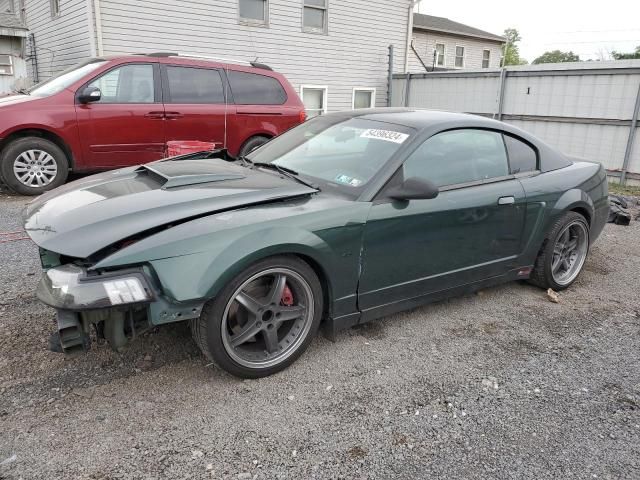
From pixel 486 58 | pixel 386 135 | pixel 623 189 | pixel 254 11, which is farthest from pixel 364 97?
pixel 486 58

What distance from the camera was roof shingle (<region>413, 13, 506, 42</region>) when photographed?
80.5ft

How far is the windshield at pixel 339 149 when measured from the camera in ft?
10.6

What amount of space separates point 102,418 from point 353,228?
5.36ft

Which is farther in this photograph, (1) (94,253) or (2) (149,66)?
(2) (149,66)

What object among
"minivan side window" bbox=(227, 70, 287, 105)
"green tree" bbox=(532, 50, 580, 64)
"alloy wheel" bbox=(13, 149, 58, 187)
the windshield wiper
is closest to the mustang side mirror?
the windshield wiper

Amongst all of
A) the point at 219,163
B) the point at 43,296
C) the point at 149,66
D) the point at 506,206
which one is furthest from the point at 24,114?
the point at 506,206

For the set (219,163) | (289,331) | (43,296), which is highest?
(219,163)

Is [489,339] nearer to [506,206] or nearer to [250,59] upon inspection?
[506,206]

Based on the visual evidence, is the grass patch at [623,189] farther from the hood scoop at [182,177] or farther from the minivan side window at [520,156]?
the hood scoop at [182,177]

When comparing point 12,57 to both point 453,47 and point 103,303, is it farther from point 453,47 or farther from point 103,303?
point 453,47

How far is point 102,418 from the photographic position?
2.40 metres

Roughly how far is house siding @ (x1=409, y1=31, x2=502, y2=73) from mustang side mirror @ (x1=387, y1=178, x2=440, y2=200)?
916 inches

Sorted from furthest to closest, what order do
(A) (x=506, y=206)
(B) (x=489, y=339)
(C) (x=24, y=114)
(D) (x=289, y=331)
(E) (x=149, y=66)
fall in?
(E) (x=149, y=66) → (C) (x=24, y=114) → (A) (x=506, y=206) → (B) (x=489, y=339) → (D) (x=289, y=331)

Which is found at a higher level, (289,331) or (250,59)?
(250,59)
